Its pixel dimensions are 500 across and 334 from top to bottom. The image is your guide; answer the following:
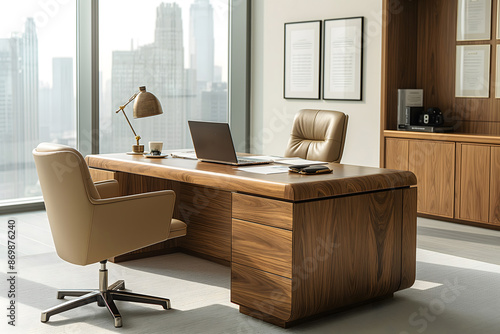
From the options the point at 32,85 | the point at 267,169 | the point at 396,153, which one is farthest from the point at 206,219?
the point at 32,85

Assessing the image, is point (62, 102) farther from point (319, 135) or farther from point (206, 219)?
point (319, 135)

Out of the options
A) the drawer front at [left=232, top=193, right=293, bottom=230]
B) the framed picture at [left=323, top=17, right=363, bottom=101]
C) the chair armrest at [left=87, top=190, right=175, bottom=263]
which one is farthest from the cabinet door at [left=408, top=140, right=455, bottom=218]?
the chair armrest at [left=87, top=190, right=175, bottom=263]

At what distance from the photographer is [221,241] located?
4258 millimetres

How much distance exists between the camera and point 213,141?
3715mm

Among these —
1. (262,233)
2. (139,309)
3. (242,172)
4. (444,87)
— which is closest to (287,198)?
(262,233)

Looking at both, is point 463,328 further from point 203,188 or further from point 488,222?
point 488,222

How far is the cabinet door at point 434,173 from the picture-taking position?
5.46 metres

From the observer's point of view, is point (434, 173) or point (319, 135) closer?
point (319, 135)

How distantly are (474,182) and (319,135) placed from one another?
160 centimetres

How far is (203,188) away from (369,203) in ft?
4.76

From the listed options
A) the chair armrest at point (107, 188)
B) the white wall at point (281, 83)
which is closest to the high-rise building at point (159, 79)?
the white wall at point (281, 83)

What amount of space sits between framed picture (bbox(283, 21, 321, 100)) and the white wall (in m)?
0.08

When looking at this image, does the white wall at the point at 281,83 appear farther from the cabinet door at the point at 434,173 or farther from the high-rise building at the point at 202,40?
the cabinet door at the point at 434,173

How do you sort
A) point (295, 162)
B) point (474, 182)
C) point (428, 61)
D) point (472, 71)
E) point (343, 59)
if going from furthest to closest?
point (343, 59) < point (428, 61) < point (472, 71) < point (474, 182) < point (295, 162)
